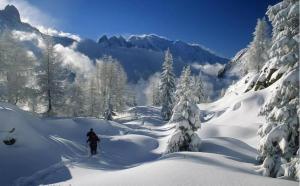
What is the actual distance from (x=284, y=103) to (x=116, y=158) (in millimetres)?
15437

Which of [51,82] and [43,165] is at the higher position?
[51,82]

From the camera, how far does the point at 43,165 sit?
21969 mm

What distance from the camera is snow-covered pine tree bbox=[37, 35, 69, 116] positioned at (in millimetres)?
46375

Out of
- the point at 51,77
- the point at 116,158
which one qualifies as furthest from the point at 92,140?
the point at 51,77

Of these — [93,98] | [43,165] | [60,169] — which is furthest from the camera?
[93,98]

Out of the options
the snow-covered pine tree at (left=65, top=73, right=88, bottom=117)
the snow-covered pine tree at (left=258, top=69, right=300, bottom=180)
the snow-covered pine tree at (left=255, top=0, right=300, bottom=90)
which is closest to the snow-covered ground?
the snow-covered pine tree at (left=258, top=69, right=300, bottom=180)

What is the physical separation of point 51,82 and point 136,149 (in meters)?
21.6

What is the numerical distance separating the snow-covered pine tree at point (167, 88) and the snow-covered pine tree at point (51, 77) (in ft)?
68.8

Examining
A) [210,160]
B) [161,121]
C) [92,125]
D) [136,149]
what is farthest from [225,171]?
[161,121]

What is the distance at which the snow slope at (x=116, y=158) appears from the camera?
43.7 ft

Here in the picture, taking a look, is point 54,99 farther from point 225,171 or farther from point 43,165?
point 225,171

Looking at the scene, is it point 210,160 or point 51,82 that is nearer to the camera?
point 210,160

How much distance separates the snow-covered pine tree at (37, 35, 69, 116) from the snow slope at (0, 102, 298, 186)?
27.2ft

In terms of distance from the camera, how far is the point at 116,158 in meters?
26.0
